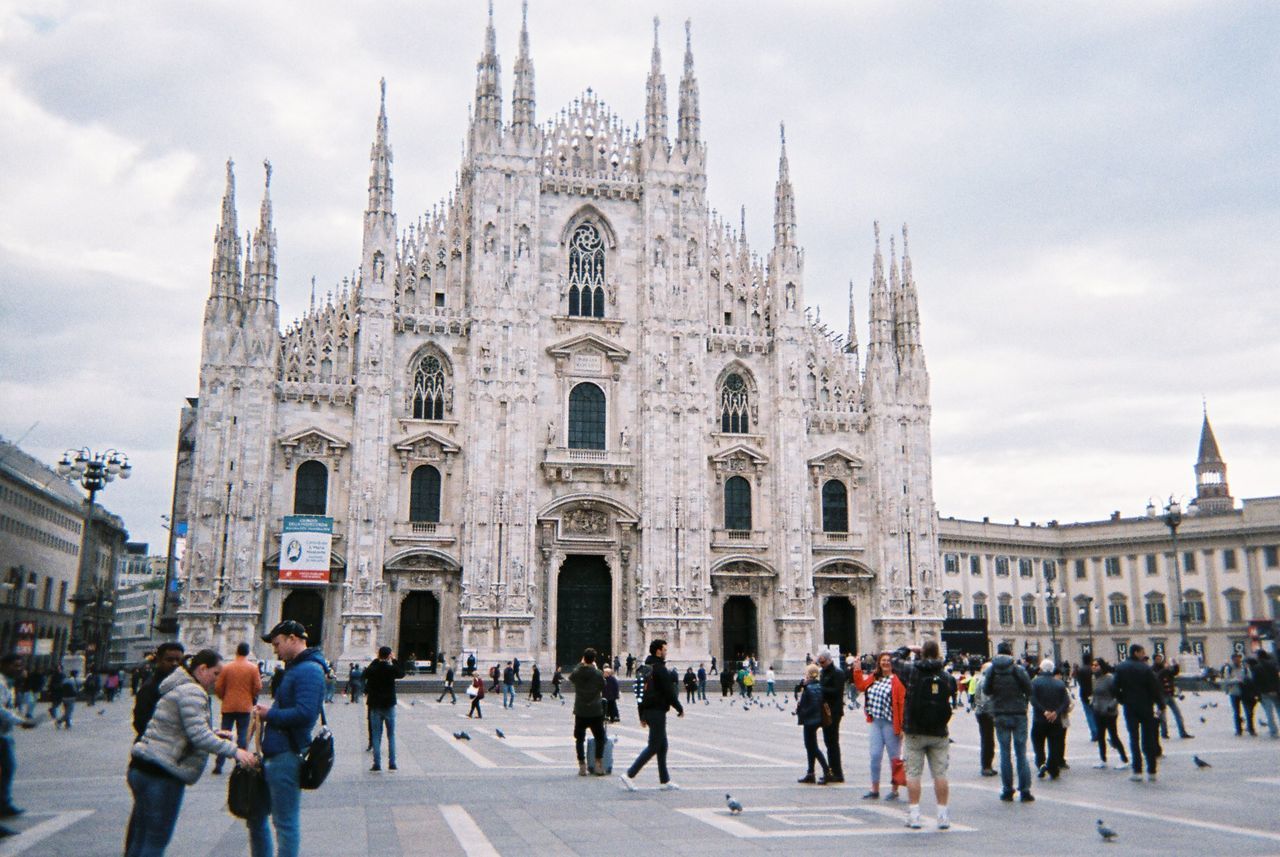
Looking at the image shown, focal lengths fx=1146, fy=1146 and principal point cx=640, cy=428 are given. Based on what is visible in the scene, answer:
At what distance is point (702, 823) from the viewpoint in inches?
431

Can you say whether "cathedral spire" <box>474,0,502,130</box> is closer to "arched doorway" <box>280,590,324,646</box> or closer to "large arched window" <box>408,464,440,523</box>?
"large arched window" <box>408,464,440,523</box>

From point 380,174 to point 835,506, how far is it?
2333cm

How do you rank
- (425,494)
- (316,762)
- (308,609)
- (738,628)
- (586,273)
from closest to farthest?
(316,762) < (308,609) < (425,494) < (738,628) < (586,273)

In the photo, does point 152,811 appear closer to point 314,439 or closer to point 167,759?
point 167,759

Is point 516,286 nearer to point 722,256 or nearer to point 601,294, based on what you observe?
point 601,294

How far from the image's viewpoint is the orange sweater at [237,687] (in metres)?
13.1

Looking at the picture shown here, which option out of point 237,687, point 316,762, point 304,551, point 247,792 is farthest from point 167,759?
point 304,551

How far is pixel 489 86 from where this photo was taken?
47281 mm

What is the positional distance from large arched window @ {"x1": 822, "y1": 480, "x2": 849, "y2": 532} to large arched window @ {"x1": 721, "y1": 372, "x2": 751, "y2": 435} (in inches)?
172

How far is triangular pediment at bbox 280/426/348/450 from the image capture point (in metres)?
43.6

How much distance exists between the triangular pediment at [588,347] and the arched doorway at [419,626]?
10.9 metres

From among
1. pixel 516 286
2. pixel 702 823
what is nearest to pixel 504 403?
pixel 516 286

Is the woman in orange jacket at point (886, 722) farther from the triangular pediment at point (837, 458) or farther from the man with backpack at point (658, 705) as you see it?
the triangular pediment at point (837, 458)

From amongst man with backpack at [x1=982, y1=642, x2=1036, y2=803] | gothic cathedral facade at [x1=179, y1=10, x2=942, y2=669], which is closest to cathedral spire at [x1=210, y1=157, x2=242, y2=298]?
gothic cathedral facade at [x1=179, y1=10, x2=942, y2=669]
